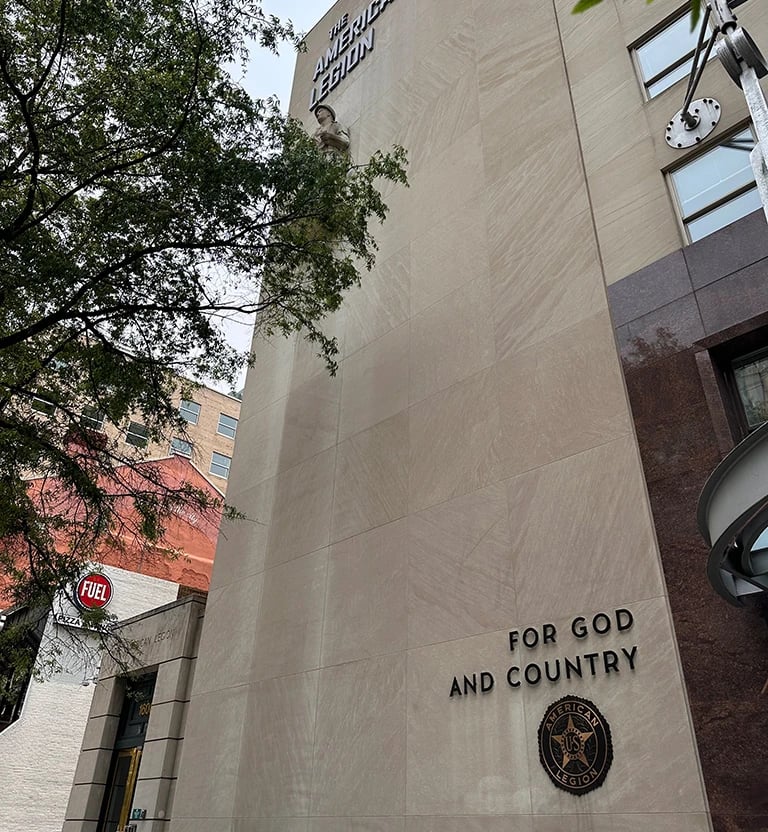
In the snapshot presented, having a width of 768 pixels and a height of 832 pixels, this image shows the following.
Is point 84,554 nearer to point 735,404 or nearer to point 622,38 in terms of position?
point 735,404

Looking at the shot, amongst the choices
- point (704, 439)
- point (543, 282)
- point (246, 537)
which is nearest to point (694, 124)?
point (543, 282)

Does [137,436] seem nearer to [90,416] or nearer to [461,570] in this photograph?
[90,416]

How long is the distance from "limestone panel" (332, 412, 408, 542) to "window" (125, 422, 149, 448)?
3.94 metres

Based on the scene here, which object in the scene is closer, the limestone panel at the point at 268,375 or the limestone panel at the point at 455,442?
the limestone panel at the point at 455,442

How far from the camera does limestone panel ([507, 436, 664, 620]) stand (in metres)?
8.75

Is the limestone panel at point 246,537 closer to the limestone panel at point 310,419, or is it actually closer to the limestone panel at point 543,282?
the limestone panel at point 310,419

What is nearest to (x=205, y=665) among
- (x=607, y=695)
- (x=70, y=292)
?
(x=70, y=292)

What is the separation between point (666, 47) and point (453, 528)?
8.67 m

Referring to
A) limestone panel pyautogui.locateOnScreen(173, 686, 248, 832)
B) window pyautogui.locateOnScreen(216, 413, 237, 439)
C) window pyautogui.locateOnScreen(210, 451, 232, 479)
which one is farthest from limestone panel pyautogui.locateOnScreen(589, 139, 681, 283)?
window pyautogui.locateOnScreen(216, 413, 237, 439)

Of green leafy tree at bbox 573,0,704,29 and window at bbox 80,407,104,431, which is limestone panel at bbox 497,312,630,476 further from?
window at bbox 80,407,104,431

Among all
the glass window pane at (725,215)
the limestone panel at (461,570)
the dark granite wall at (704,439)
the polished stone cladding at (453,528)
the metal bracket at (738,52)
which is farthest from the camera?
the limestone panel at (461,570)

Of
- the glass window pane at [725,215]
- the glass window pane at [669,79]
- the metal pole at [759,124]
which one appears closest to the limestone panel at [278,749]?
the glass window pane at [725,215]

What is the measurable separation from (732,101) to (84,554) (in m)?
13.9

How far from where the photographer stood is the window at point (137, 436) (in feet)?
46.3
